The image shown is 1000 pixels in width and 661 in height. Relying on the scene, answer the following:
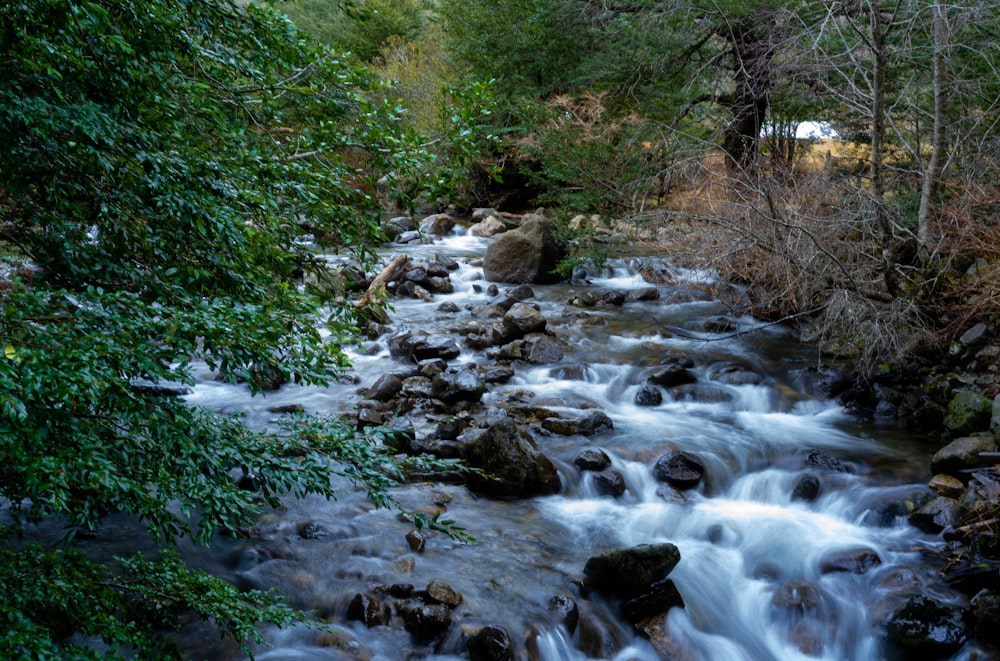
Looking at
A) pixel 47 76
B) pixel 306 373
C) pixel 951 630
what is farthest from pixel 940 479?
pixel 47 76

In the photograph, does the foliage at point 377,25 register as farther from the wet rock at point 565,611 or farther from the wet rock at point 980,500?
the wet rock at point 565,611

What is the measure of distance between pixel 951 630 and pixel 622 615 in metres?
2.31

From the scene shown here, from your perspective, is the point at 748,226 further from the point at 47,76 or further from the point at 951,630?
the point at 47,76

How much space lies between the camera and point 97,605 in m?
3.43

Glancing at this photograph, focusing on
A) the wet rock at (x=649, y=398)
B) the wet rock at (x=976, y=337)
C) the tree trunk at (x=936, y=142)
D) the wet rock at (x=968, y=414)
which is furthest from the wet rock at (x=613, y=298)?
the wet rock at (x=968, y=414)

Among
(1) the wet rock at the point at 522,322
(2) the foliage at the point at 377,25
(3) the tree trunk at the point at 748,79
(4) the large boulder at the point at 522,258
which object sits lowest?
(1) the wet rock at the point at 522,322

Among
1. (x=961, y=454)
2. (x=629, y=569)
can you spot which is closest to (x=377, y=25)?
(x=961, y=454)

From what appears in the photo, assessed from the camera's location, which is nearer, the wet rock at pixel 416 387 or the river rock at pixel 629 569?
the river rock at pixel 629 569

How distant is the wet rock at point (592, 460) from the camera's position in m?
7.84

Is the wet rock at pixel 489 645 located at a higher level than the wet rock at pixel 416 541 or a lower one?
lower

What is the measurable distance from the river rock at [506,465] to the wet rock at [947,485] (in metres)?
3.67

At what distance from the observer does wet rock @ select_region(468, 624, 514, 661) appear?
5090 millimetres

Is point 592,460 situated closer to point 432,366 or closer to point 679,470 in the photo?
point 679,470

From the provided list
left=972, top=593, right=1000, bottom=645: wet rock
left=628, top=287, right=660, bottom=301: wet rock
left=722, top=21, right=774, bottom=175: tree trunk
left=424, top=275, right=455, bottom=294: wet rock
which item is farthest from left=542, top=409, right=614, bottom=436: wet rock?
left=424, top=275, right=455, bottom=294: wet rock
